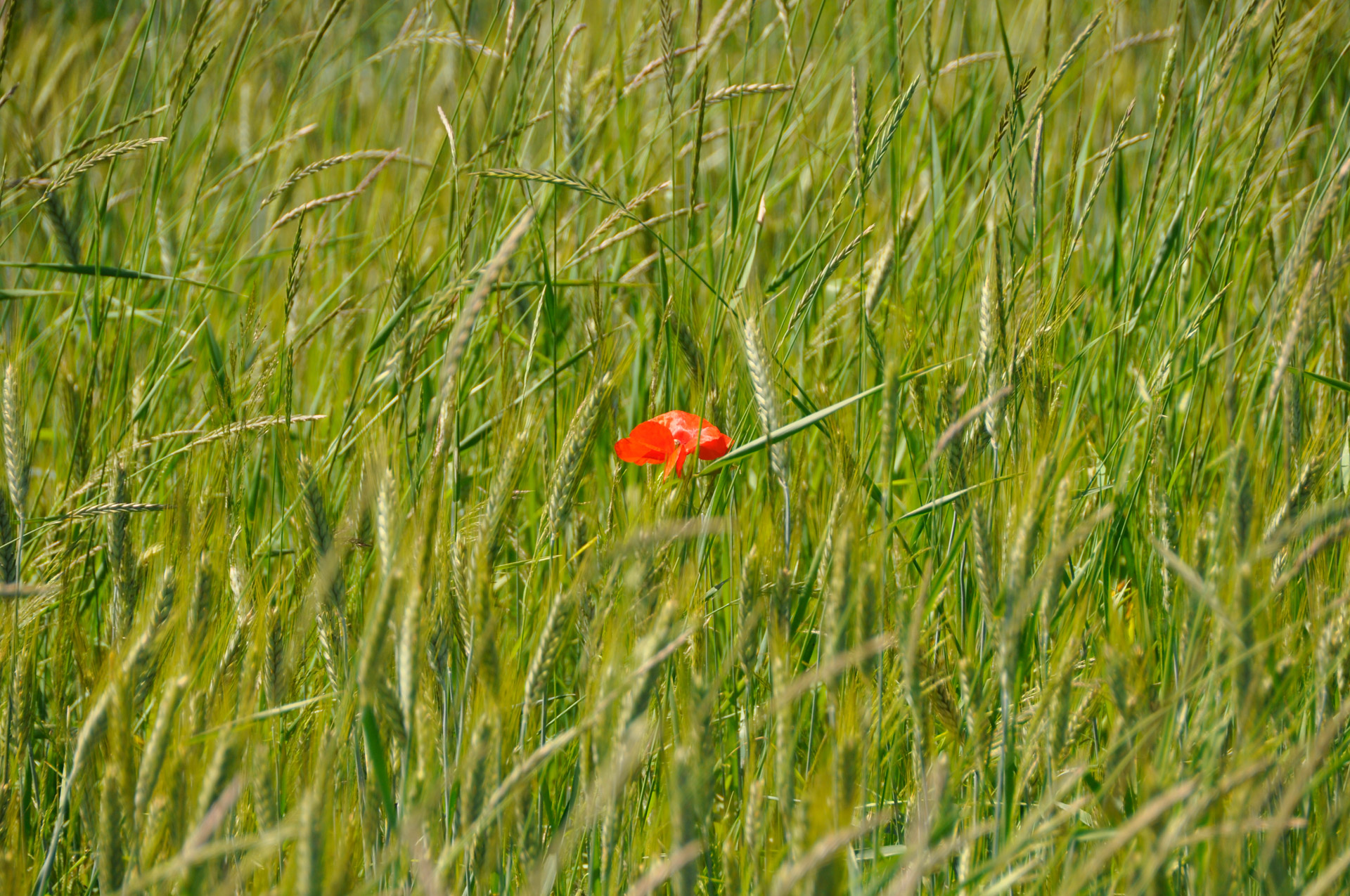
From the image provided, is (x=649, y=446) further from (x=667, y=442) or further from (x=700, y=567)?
(x=700, y=567)

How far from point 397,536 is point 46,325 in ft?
5.69

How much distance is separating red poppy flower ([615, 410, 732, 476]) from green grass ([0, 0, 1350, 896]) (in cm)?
4

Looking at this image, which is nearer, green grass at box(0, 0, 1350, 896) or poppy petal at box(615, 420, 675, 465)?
green grass at box(0, 0, 1350, 896)

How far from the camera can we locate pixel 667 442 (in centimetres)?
98

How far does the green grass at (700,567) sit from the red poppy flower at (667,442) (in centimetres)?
4

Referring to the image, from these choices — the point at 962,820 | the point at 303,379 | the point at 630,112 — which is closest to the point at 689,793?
the point at 962,820

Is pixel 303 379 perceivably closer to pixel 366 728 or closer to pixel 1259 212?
pixel 366 728

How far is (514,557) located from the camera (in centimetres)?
136

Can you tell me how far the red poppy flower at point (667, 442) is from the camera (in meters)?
0.92

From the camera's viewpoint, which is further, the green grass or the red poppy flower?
the red poppy flower

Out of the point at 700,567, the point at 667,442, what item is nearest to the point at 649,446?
the point at 667,442

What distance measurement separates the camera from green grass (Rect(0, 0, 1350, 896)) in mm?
574

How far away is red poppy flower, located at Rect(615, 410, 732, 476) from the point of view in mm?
916

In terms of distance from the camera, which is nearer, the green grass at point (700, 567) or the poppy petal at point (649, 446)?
the green grass at point (700, 567)
